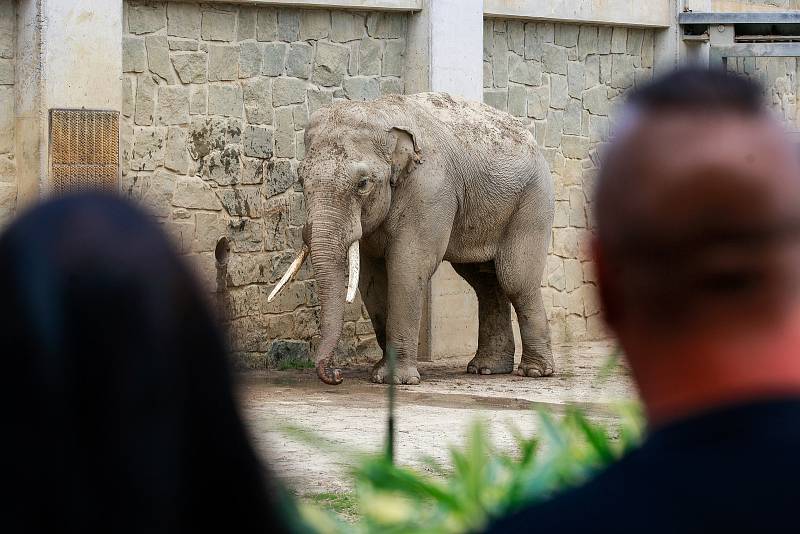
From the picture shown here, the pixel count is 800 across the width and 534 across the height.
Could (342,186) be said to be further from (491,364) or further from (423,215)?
A: (491,364)

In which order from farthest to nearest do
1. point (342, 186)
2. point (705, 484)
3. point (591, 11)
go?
1. point (591, 11)
2. point (342, 186)
3. point (705, 484)

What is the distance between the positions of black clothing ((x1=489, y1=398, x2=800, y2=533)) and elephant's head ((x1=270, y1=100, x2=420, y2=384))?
8269 millimetres

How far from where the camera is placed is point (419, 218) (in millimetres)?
10086

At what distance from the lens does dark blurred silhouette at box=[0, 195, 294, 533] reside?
1267 millimetres

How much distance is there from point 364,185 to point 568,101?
3836 mm

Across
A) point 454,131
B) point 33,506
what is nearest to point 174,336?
point 33,506

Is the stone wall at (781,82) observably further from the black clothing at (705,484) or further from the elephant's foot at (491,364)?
the black clothing at (705,484)

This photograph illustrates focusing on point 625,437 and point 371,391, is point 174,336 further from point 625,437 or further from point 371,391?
point 371,391

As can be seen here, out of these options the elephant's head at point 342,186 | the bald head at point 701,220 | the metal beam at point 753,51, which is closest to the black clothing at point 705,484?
the bald head at point 701,220

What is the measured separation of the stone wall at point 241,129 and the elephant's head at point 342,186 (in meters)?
0.87

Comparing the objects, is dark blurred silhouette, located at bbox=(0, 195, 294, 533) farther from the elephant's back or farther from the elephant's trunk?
the elephant's back

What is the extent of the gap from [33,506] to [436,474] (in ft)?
18.7

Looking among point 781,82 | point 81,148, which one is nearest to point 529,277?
point 81,148

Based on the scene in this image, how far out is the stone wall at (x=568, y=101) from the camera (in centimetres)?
1250
